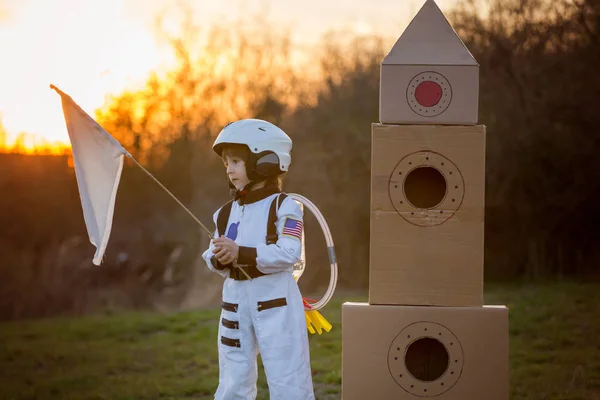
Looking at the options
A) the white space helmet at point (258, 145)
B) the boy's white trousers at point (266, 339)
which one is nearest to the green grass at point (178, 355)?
the boy's white trousers at point (266, 339)

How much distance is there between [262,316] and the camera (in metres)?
3.60

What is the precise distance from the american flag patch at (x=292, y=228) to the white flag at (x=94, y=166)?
0.80 m

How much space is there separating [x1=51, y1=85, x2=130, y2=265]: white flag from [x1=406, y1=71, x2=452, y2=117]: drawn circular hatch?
4.39 feet

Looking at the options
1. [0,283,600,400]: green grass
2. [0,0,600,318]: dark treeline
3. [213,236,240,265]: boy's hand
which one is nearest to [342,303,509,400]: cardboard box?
[213,236,240,265]: boy's hand

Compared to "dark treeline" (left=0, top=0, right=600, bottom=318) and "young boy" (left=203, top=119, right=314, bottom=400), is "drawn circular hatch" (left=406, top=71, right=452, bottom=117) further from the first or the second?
"dark treeline" (left=0, top=0, right=600, bottom=318)

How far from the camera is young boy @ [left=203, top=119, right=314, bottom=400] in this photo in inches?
141

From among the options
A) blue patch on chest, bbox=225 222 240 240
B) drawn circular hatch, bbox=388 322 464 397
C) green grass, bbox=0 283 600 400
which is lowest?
green grass, bbox=0 283 600 400

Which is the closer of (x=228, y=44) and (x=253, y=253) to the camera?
(x=253, y=253)

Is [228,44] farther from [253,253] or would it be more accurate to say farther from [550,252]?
[253,253]

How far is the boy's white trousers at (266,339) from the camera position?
3572 mm

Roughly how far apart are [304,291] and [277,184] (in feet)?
21.9

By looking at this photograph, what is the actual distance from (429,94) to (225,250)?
3.83 ft

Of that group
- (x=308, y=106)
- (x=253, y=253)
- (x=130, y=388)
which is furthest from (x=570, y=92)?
(x=253, y=253)

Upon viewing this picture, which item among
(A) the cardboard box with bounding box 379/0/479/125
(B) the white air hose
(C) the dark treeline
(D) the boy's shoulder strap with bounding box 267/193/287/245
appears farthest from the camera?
(C) the dark treeline
